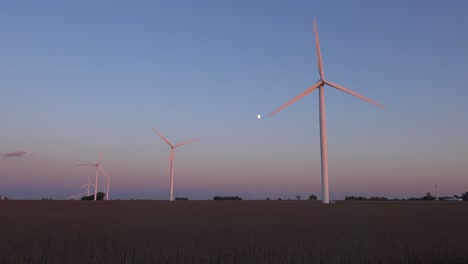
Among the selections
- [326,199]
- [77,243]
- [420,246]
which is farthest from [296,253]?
[326,199]

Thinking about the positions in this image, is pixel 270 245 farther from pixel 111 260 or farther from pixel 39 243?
pixel 39 243

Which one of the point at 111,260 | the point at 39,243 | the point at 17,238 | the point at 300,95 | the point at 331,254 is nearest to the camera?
the point at 111,260

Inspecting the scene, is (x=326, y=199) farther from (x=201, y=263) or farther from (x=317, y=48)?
(x=201, y=263)

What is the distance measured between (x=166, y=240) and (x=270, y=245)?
6.02m

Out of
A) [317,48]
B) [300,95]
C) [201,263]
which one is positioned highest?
[317,48]

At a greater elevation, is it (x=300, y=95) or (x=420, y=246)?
(x=300, y=95)

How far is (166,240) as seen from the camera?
25.4 meters

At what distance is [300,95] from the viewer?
80.9 meters

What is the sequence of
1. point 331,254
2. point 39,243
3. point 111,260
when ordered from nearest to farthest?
point 111,260 < point 331,254 < point 39,243

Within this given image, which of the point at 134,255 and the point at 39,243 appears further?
the point at 39,243

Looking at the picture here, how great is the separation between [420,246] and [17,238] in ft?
72.8

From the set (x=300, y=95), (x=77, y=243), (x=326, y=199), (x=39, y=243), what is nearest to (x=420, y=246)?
(x=77, y=243)

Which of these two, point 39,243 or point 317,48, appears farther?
point 317,48

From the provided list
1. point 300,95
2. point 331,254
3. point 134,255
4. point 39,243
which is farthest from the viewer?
point 300,95
